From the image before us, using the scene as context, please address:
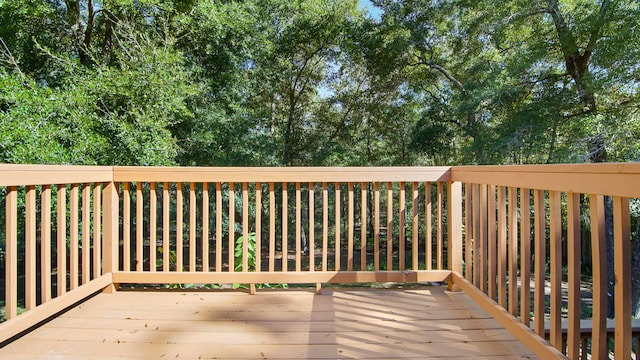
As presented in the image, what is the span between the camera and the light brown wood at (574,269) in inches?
52.1

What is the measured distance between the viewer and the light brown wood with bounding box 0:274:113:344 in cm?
166

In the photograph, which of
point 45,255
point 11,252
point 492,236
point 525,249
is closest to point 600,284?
point 525,249

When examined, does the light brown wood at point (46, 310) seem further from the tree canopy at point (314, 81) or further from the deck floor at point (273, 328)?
the tree canopy at point (314, 81)

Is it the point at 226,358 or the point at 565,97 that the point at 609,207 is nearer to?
the point at 565,97

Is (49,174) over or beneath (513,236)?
over

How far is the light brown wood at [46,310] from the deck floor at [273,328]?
0.07 metres

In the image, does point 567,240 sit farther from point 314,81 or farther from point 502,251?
point 314,81

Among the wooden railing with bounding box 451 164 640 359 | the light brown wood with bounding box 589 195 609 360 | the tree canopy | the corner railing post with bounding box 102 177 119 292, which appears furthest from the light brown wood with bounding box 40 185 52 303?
the tree canopy

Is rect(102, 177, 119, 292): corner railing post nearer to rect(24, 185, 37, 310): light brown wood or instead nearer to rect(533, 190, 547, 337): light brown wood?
rect(24, 185, 37, 310): light brown wood

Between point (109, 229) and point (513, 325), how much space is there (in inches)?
94.2

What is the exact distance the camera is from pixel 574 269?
1.33m

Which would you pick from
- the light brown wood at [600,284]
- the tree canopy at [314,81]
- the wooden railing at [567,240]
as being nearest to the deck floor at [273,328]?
the wooden railing at [567,240]

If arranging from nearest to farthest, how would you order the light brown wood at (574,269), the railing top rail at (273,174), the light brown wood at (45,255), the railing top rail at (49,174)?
the light brown wood at (574,269)
the railing top rail at (49,174)
the light brown wood at (45,255)
the railing top rail at (273,174)

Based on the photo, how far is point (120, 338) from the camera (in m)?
1.80
